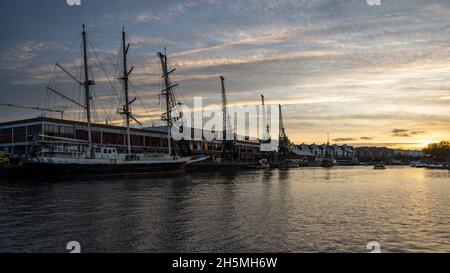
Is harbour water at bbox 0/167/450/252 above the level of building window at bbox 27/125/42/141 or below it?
below

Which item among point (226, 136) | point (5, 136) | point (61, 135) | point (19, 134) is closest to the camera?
point (61, 135)

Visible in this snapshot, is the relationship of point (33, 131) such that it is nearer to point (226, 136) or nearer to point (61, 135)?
point (61, 135)

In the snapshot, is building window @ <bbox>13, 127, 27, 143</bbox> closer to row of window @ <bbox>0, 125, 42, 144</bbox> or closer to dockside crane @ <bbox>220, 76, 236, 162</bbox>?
row of window @ <bbox>0, 125, 42, 144</bbox>

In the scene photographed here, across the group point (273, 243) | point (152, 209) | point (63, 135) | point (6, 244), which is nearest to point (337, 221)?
point (273, 243)

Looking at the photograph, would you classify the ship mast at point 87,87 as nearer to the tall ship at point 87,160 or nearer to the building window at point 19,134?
the tall ship at point 87,160

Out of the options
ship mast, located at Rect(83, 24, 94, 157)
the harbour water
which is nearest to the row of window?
ship mast, located at Rect(83, 24, 94, 157)

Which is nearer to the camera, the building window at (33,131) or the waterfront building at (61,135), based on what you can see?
the building window at (33,131)

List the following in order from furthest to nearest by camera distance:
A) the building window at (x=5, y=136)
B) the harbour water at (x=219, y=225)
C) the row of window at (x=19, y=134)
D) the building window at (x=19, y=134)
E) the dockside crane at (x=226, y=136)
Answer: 1. the dockside crane at (x=226, y=136)
2. the building window at (x=5, y=136)
3. the building window at (x=19, y=134)
4. the row of window at (x=19, y=134)
5. the harbour water at (x=219, y=225)

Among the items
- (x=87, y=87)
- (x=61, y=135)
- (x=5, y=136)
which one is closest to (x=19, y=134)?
(x=5, y=136)

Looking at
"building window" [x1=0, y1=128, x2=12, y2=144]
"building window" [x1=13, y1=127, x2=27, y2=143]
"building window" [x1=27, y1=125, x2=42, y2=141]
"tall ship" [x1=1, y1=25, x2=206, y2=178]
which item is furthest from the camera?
"building window" [x1=0, y1=128, x2=12, y2=144]

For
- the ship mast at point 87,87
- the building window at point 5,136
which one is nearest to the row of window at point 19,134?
the building window at point 5,136

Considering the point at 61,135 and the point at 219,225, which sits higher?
the point at 61,135
